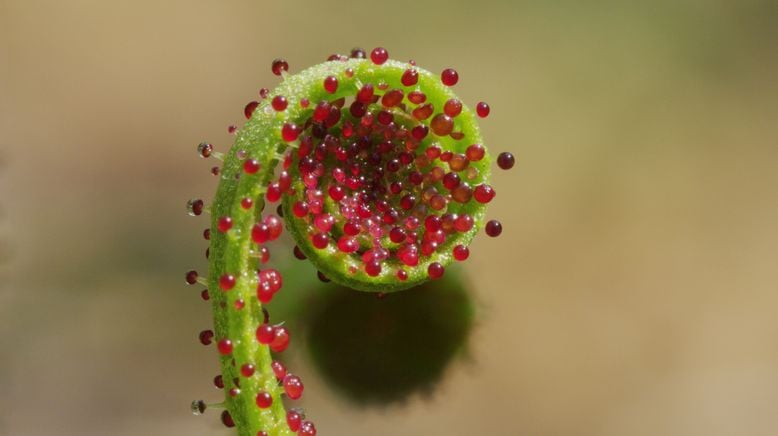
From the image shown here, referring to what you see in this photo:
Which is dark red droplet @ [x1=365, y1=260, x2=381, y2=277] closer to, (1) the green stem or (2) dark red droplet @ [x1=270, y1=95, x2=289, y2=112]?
(1) the green stem

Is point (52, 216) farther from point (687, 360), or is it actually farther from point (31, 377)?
point (687, 360)

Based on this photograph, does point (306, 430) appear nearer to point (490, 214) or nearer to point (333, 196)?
point (333, 196)

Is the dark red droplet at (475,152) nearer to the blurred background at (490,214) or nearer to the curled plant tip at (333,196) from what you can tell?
the curled plant tip at (333,196)

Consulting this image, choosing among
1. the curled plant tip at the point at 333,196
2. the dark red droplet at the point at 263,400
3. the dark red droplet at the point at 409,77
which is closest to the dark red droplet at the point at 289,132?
the curled plant tip at the point at 333,196

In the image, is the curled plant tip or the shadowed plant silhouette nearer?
the curled plant tip

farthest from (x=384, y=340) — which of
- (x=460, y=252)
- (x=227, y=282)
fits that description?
(x=227, y=282)

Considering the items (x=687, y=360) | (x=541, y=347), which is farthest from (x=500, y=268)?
(x=687, y=360)

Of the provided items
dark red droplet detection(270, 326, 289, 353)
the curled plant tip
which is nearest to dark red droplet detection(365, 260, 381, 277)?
the curled plant tip
